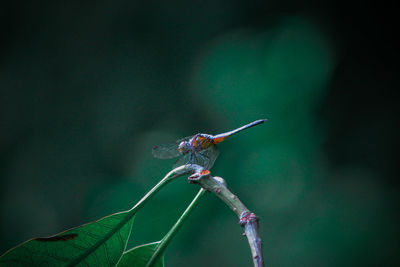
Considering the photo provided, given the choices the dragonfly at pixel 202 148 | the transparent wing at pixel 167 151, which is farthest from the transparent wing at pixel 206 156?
the transparent wing at pixel 167 151

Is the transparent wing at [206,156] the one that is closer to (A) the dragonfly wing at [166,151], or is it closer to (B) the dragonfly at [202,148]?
(B) the dragonfly at [202,148]

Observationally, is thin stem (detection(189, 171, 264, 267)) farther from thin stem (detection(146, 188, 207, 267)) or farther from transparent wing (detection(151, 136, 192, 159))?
transparent wing (detection(151, 136, 192, 159))

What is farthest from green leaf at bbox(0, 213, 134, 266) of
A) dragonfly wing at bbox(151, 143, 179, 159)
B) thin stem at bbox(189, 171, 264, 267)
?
dragonfly wing at bbox(151, 143, 179, 159)

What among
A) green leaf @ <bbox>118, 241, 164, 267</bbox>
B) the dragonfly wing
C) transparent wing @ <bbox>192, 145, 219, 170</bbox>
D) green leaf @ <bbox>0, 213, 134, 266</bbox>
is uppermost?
the dragonfly wing

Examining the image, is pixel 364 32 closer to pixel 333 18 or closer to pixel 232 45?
Result: pixel 333 18

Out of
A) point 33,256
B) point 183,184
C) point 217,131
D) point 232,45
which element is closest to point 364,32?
point 232,45

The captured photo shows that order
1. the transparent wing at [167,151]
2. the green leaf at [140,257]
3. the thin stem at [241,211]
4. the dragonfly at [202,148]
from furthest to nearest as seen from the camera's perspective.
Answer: the transparent wing at [167,151] → the dragonfly at [202,148] → the green leaf at [140,257] → the thin stem at [241,211]

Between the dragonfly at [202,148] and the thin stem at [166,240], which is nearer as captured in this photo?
the thin stem at [166,240]
